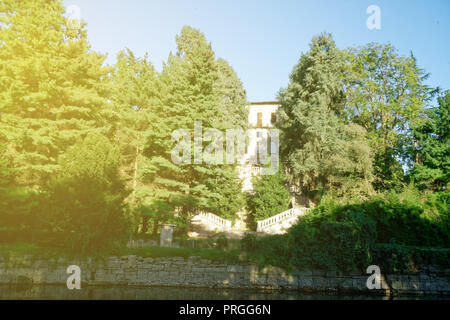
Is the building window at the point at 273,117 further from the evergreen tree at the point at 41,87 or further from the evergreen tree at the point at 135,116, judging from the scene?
→ the evergreen tree at the point at 41,87

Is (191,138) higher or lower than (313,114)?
lower

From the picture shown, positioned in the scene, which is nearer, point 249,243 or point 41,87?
point 249,243

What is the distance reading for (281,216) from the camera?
77.9ft

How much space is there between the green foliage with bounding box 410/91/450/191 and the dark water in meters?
11.3

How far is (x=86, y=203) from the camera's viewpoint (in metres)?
14.4

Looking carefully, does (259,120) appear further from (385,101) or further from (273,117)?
(385,101)

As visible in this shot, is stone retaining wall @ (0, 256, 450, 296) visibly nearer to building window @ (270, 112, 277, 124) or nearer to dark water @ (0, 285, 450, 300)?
dark water @ (0, 285, 450, 300)

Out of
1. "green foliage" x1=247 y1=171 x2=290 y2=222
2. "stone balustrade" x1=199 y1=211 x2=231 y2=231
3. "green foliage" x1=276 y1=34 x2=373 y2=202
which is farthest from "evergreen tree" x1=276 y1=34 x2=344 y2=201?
"stone balustrade" x1=199 y1=211 x2=231 y2=231

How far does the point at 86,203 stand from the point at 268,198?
1557cm

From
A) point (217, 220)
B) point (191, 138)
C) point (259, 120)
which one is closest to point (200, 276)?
point (217, 220)

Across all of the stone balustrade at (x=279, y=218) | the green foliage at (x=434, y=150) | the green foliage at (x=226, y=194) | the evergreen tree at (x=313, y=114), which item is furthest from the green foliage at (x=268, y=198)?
the green foliage at (x=434, y=150)

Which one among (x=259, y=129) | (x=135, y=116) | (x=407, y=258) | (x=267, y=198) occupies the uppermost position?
(x=259, y=129)
